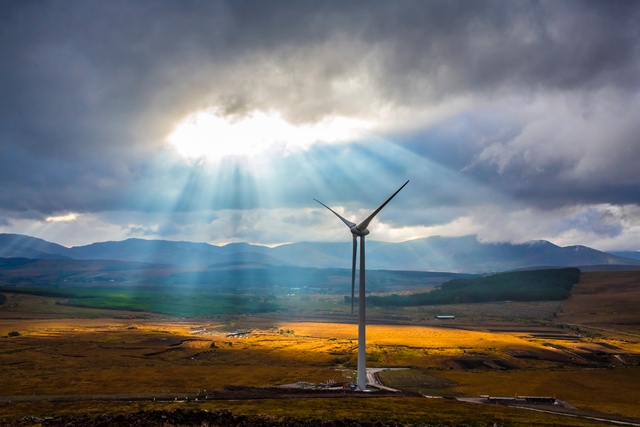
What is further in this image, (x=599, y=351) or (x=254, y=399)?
(x=599, y=351)

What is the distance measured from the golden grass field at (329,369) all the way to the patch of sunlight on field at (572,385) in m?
0.21

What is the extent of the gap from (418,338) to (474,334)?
2826 cm

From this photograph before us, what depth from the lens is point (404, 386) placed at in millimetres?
91750

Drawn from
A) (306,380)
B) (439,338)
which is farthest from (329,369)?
(439,338)

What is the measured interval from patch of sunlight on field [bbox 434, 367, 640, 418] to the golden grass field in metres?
0.21

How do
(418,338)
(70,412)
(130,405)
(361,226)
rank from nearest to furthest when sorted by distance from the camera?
(70,412) → (130,405) → (361,226) → (418,338)

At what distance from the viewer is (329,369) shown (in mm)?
110125

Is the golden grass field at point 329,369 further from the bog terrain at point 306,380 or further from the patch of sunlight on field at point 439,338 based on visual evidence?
the patch of sunlight on field at point 439,338

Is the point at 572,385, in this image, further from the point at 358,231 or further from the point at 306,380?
the point at 358,231

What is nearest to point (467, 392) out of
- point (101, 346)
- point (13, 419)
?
point (13, 419)

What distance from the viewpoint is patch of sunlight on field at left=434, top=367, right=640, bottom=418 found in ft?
262

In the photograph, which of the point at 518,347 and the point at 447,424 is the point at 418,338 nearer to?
the point at 518,347

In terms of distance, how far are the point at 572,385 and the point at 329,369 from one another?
4835 cm

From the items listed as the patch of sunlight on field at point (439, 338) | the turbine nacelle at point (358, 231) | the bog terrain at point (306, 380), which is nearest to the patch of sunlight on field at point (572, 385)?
the bog terrain at point (306, 380)
